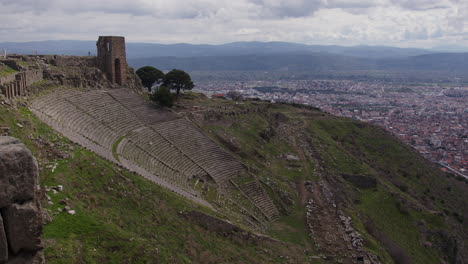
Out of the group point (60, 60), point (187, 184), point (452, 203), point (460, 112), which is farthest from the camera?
point (460, 112)

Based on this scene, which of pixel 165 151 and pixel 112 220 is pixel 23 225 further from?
pixel 165 151

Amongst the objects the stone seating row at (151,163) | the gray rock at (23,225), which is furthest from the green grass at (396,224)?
the gray rock at (23,225)

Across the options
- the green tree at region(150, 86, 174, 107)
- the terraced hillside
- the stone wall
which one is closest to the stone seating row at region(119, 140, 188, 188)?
the terraced hillside

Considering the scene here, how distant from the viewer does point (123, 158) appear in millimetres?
24609

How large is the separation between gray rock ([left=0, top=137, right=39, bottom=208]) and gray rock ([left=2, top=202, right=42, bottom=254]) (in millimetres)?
194

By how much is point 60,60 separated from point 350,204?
3184 cm

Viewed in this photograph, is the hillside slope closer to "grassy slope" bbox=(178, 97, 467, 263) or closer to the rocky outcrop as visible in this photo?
"grassy slope" bbox=(178, 97, 467, 263)

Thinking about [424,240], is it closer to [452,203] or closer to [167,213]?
[452,203]

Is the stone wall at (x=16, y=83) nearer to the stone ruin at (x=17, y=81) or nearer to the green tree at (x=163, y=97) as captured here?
the stone ruin at (x=17, y=81)

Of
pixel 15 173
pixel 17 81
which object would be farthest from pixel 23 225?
pixel 17 81

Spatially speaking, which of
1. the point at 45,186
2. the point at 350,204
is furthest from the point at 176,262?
the point at 350,204

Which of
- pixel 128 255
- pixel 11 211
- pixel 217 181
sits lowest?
pixel 217 181

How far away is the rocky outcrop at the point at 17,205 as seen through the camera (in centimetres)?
694

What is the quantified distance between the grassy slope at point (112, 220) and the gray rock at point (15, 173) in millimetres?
4311
